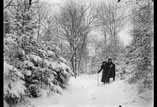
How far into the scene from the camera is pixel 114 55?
54.5 ft

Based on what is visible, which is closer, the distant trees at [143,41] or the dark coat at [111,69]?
the distant trees at [143,41]

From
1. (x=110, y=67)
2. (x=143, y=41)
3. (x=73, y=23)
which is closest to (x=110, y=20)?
(x=73, y=23)

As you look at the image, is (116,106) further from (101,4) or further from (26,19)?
(101,4)

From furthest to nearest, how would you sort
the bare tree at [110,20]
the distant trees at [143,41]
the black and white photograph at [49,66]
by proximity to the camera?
1. the bare tree at [110,20]
2. the distant trees at [143,41]
3. the black and white photograph at [49,66]

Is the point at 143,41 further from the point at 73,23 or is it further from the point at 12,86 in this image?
the point at 73,23

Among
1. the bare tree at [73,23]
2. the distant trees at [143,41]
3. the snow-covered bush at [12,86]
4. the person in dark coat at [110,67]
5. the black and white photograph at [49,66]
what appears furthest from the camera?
the bare tree at [73,23]

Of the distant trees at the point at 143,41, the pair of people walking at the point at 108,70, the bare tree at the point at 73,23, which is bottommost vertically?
the pair of people walking at the point at 108,70

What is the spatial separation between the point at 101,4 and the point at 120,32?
19.4ft

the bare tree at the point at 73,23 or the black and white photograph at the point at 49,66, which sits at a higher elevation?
the bare tree at the point at 73,23

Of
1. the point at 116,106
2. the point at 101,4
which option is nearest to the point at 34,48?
the point at 116,106

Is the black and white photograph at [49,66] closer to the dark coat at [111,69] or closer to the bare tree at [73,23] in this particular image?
the dark coat at [111,69]

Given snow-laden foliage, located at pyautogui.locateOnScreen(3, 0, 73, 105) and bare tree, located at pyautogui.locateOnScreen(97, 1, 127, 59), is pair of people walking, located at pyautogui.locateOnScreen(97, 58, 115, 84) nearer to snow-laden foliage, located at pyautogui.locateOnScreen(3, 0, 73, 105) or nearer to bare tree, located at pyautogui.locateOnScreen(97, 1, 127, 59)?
snow-laden foliage, located at pyautogui.locateOnScreen(3, 0, 73, 105)

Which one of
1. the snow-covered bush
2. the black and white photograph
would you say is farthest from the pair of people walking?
the snow-covered bush

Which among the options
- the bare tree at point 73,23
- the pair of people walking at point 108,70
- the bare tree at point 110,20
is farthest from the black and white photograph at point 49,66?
the bare tree at point 110,20
